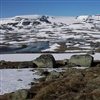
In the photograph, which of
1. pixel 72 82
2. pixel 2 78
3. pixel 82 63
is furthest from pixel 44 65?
pixel 72 82

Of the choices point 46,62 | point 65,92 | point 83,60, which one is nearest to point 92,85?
point 65,92

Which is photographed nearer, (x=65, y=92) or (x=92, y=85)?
(x=65, y=92)

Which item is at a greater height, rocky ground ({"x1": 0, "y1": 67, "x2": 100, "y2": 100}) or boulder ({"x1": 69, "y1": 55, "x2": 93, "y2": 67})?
boulder ({"x1": 69, "y1": 55, "x2": 93, "y2": 67})

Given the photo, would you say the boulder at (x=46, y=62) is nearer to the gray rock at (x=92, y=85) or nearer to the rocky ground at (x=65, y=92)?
the rocky ground at (x=65, y=92)

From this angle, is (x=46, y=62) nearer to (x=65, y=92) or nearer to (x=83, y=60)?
(x=83, y=60)

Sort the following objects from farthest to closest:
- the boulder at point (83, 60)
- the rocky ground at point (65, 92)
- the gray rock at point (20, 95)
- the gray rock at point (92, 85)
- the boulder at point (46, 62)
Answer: the boulder at point (83, 60)
the boulder at point (46, 62)
the gray rock at point (92, 85)
the gray rock at point (20, 95)
the rocky ground at point (65, 92)

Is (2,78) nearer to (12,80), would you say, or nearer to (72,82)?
(12,80)

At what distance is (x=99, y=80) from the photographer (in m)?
22.6

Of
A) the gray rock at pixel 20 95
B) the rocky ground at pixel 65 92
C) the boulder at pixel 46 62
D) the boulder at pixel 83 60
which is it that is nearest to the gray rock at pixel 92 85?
the rocky ground at pixel 65 92

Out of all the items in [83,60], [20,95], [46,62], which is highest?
[83,60]

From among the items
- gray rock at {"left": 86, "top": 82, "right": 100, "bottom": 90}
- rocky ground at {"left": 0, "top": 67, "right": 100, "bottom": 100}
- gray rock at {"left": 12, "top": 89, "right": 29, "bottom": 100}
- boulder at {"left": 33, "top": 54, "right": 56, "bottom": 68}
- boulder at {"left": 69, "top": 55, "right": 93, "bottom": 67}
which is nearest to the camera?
rocky ground at {"left": 0, "top": 67, "right": 100, "bottom": 100}

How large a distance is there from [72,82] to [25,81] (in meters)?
5.87

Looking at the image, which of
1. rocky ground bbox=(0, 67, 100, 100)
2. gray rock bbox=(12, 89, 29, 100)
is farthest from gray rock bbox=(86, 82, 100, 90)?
gray rock bbox=(12, 89, 29, 100)

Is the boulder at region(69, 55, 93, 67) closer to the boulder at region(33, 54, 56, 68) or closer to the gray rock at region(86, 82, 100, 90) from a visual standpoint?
the boulder at region(33, 54, 56, 68)
